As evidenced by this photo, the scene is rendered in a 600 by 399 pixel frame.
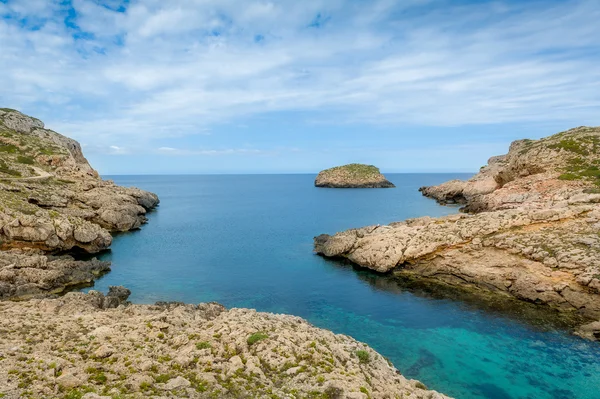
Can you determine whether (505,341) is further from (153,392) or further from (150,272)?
(150,272)

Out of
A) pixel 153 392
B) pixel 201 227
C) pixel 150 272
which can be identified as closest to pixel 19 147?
pixel 201 227

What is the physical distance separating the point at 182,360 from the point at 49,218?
1814 inches

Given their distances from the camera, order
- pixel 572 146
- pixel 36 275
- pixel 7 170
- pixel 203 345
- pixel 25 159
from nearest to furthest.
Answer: pixel 203 345 → pixel 36 275 → pixel 7 170 → pixel 572 146 → pixel 25 159

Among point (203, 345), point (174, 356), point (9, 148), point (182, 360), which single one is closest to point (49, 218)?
point (174, 356)

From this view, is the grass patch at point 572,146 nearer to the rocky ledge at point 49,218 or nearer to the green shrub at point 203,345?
the green shrub at point 203,345

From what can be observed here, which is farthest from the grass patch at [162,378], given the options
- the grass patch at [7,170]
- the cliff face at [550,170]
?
the grass patch at [7,170]

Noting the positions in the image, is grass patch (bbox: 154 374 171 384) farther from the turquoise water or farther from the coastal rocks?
the coastal rocks

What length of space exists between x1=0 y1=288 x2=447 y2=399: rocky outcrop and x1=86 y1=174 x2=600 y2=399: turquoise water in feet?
31.2

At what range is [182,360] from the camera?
61.3 ft

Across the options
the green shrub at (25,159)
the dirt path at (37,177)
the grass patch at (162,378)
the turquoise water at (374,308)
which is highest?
the green shrub at (25,159)

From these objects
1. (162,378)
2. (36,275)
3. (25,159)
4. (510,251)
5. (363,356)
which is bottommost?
(36,275)

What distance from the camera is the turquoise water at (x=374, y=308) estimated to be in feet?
87.4

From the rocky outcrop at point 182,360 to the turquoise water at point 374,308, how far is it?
951 centimetres

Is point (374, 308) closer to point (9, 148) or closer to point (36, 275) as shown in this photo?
point (36, 275)
